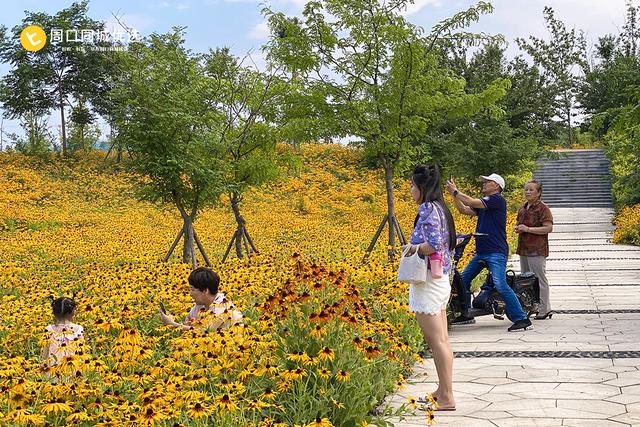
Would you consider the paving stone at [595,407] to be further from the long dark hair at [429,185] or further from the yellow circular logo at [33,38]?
the yellow circular logo at [33,38]

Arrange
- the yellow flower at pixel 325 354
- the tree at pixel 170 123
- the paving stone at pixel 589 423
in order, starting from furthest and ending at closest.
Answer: the tree at pixel 170 123 < the paving stone at pixel 589 423 < the yellow flower at pixel 325 354

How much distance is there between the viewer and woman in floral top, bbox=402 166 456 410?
4.66m

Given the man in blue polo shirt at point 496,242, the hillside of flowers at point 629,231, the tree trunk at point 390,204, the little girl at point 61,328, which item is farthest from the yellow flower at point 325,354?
the hillside of flowers at point 629,231

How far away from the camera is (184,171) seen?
11711mm

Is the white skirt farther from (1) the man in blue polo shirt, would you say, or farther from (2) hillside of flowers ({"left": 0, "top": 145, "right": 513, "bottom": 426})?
(1) the man in blue polo shirt

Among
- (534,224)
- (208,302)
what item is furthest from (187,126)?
(208,302)

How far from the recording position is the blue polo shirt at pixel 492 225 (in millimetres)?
7173

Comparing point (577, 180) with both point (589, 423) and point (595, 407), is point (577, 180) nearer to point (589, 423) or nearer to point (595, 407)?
point (595, 407)

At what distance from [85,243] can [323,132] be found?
7.29 metres

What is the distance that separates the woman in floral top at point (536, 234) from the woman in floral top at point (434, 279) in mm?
3411

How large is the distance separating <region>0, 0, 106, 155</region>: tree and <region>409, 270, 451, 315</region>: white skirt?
30.9 metres

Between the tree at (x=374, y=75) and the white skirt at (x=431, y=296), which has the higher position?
the tree at (x=374, y=75)

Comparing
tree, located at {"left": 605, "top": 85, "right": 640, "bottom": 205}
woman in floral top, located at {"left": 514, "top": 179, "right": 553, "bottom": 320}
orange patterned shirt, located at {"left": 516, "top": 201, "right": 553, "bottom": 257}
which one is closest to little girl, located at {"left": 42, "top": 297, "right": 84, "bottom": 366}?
woman in floral top, located at {"left": 514, "top": 179, "right": 553, "bottom": 320}

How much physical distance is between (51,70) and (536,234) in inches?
1192
